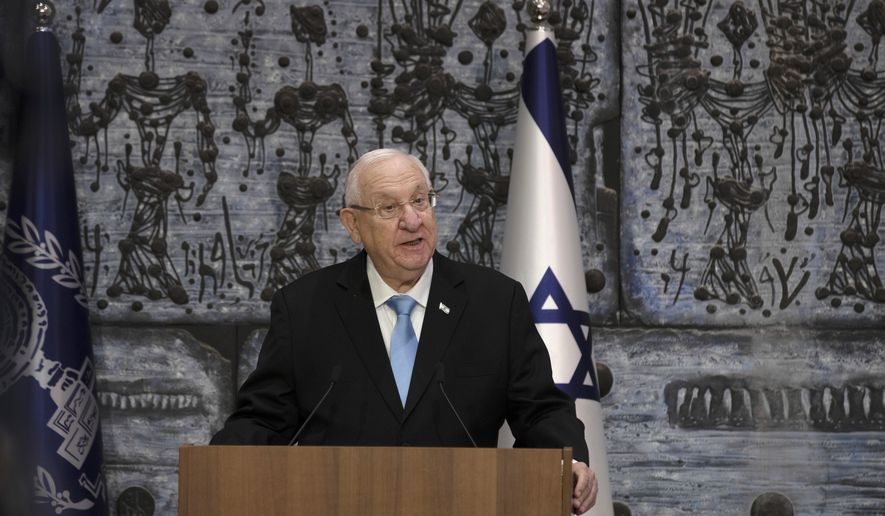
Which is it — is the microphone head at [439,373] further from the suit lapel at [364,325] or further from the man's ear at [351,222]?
the man's ear at [351,222]

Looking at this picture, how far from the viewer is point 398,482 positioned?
199 centimetres

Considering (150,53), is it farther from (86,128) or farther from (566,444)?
(566,444)

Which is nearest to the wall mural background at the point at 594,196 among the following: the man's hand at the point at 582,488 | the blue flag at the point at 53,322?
the blue flag at the point at 53,322

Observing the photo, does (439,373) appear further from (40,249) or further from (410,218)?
(40,249)

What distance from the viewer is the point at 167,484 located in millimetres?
4355

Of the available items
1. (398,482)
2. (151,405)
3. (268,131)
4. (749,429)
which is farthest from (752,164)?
(398,482)

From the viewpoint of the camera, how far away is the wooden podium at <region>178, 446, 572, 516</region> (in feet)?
6.50

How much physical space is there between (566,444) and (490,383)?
0.28 meters

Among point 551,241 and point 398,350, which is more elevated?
point 551,241

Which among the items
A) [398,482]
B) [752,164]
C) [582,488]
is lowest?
[582,488]

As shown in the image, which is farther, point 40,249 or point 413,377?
point 40,249

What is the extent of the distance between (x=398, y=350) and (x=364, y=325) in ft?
0.37

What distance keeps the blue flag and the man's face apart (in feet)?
4.98

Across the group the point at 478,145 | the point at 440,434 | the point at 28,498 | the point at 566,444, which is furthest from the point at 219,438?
the point at 478,145
